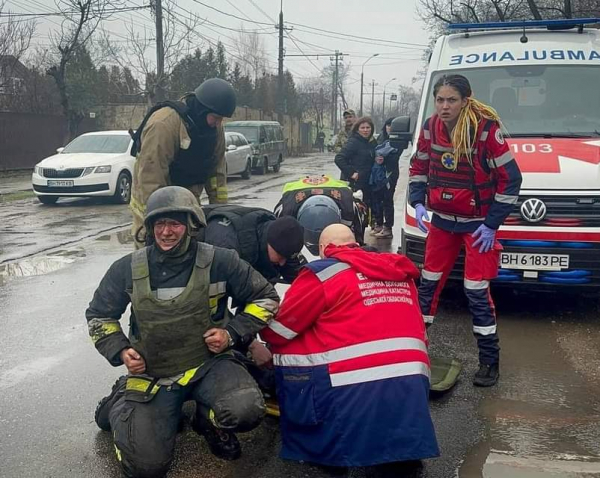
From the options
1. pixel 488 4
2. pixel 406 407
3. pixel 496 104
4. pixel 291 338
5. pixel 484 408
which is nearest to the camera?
pixel 406 407

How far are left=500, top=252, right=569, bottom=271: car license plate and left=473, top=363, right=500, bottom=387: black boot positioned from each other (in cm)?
118

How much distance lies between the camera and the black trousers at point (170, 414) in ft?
10.5

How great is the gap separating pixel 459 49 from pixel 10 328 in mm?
4852

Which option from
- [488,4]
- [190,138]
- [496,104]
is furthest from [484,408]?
[488,4]

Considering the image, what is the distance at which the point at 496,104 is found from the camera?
21.3ft

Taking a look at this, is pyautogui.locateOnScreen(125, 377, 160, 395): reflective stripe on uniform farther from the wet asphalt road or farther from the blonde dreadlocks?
the blonde dreadlocks

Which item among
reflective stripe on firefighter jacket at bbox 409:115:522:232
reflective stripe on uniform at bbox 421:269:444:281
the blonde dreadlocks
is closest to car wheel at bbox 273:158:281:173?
reflective stripe on firefighter jacket at bbox 409:115:522:232

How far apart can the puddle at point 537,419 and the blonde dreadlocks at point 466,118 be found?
1.46m

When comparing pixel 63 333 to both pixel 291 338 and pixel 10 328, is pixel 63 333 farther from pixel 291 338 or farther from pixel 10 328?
pixel 291 338

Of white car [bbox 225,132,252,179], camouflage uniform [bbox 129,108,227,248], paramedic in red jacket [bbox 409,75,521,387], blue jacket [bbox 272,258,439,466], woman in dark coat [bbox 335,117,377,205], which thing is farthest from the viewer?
white car [bbox 225,132,252,179]

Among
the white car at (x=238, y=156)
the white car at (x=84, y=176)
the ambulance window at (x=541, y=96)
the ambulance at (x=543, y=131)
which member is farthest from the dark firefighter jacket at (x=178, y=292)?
the white car at (x=238, y=156)

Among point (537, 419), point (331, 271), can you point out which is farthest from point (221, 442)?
point (537, 419)

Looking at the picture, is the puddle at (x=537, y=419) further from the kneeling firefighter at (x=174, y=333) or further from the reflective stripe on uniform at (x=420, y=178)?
the reflective stripe on uniform at (x=420, y=178)

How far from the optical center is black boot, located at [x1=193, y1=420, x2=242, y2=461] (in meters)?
3.43
